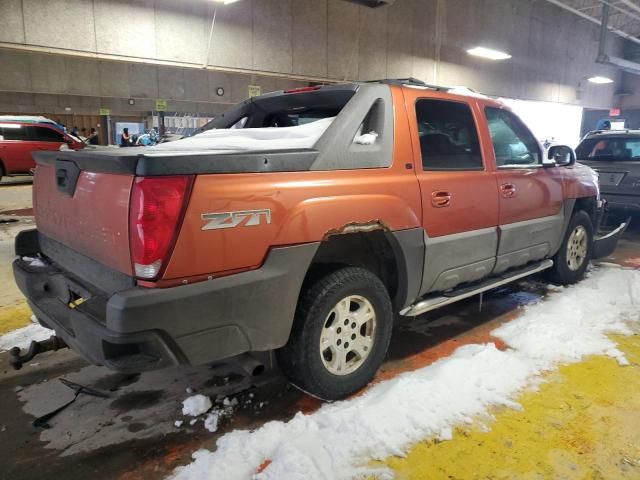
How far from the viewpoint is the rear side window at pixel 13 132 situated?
1370cm

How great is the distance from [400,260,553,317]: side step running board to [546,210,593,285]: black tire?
50 centimetres

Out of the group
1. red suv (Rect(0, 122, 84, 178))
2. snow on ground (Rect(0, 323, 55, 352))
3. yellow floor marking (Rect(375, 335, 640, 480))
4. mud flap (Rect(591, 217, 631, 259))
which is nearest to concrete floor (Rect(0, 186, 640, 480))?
yellow floor marking (Rect(375, 335, 640, 480))

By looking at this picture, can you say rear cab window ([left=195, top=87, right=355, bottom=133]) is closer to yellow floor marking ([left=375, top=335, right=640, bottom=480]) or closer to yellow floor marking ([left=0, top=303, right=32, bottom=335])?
yellow floor marking ([left=375, top=335, right=640, bottom=480])

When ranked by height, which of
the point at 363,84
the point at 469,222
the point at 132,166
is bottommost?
the point at 469,222

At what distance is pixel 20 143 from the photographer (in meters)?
13.8

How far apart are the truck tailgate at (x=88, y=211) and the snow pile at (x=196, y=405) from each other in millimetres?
965

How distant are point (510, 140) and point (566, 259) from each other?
1541 mm

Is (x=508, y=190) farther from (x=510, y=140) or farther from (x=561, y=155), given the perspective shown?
(x=561, y=155)

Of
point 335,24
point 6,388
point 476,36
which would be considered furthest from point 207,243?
point 476,36

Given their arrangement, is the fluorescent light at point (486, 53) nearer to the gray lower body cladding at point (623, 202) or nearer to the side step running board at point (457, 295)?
the gray lower body cladding at point (623, 202)

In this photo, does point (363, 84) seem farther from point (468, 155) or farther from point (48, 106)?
point (48, 106)

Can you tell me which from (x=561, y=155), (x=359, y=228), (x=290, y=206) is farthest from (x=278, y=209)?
(x=561, y=155)

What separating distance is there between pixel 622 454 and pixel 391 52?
10.9 meters

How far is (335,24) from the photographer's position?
412 inches
